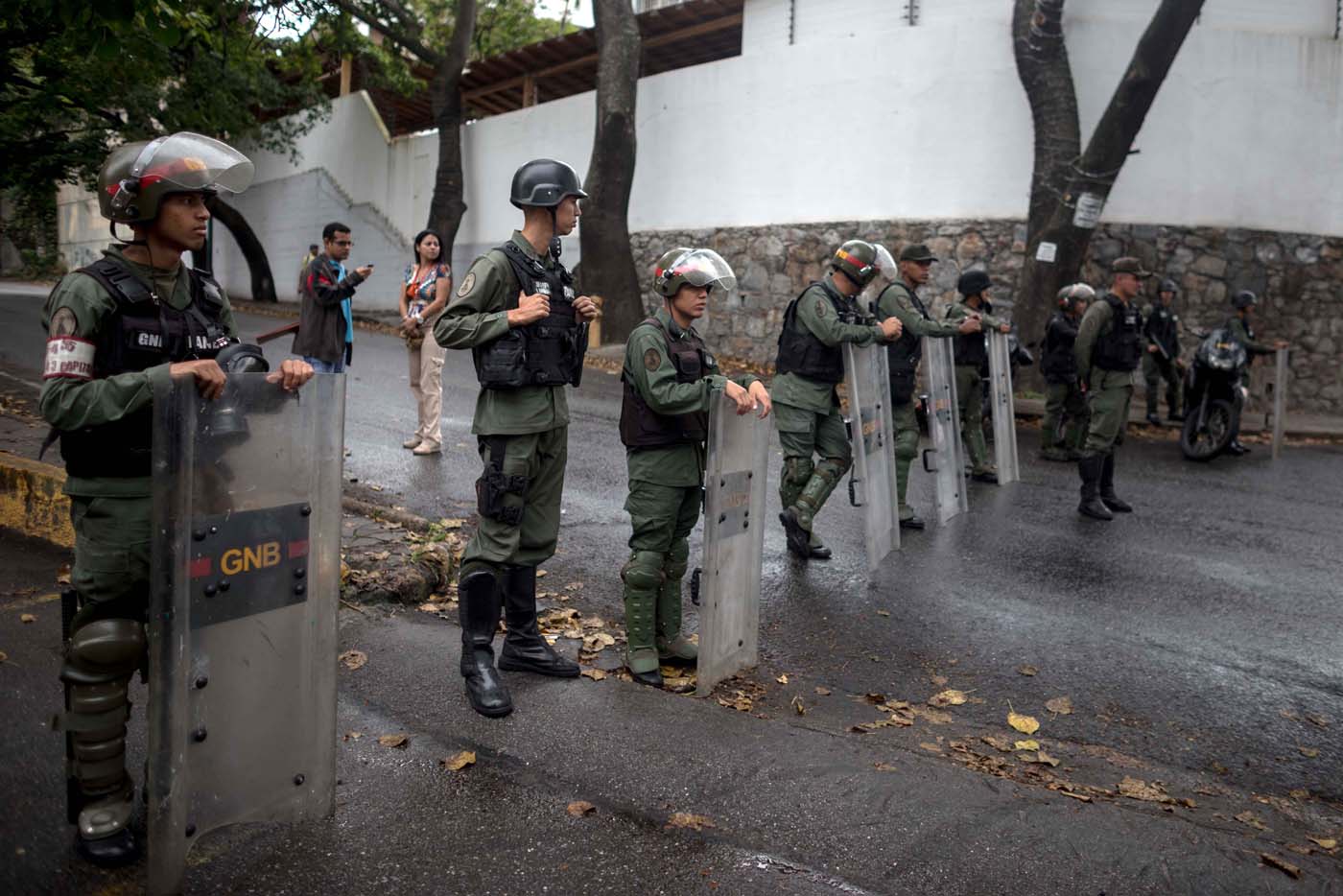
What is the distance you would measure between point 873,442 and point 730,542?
2.30 meters

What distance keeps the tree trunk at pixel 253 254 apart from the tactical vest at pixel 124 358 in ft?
83.5

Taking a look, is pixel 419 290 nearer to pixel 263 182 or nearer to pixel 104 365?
pixel 104 365

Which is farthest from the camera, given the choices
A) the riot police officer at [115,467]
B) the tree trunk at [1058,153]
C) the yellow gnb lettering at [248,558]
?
the tree trunk at [1058,153]

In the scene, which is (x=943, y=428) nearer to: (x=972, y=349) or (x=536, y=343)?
(x=972, y=349)

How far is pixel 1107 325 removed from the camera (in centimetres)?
875

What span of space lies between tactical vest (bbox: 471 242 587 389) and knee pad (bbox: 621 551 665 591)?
0.80 metres

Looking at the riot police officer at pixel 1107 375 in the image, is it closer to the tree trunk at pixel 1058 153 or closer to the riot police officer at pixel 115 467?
the tree trunk at pixel 1058 153

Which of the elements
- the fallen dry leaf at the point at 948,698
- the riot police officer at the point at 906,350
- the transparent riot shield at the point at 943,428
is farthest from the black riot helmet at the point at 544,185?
the transparent riot shield at the point at 943,428

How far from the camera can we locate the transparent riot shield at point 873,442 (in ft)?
21.3

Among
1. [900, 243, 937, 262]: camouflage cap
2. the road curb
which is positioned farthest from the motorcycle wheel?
the road curb

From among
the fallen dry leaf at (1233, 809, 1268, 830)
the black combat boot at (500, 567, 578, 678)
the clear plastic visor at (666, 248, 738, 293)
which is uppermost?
the clear plastic visor at (666, 248, 738, 293)

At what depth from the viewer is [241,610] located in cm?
288

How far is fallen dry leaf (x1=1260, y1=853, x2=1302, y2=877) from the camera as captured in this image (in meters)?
3.28

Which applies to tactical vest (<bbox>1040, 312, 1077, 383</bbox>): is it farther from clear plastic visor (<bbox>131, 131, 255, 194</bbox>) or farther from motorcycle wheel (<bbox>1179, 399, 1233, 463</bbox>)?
clear plastic visor (<bbox>131, 131, 255, 194</bbox>)
